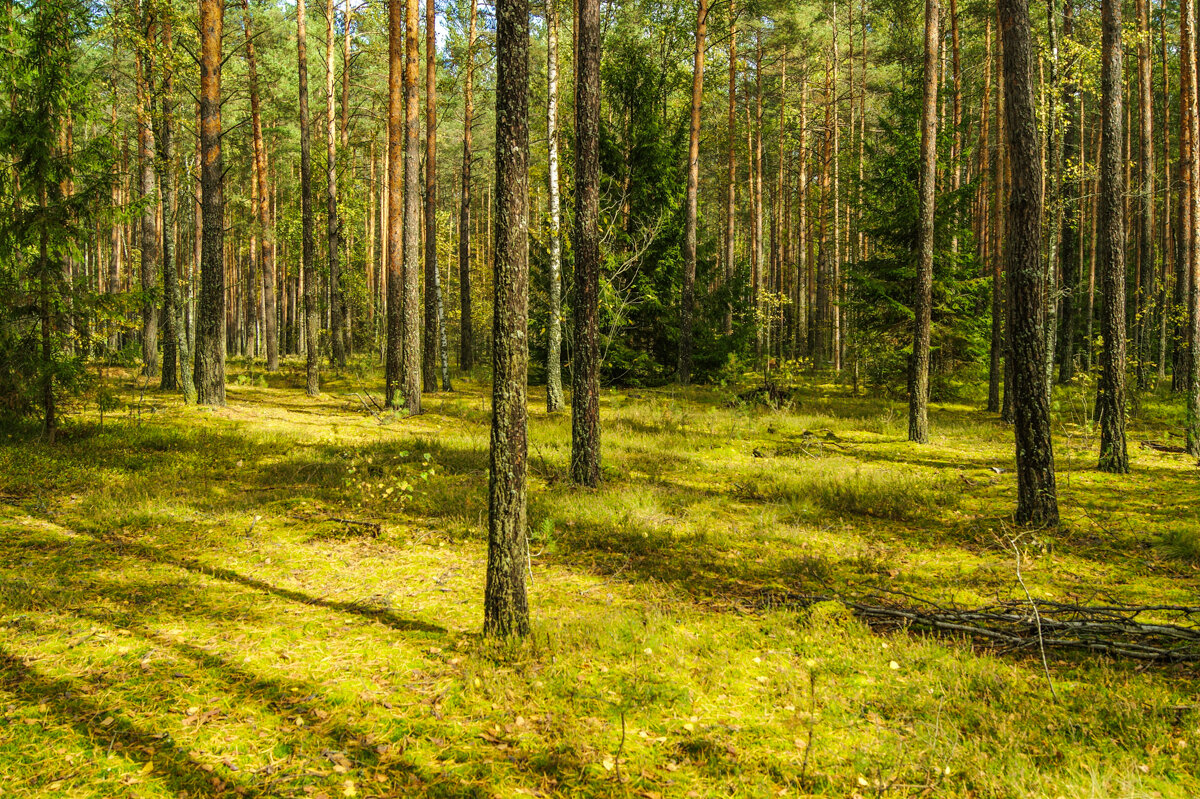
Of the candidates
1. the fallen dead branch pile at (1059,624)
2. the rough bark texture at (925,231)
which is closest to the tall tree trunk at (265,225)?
the rough bark texture at (925,231)

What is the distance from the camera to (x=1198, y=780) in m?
3.23

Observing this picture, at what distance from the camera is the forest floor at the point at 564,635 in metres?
3.41

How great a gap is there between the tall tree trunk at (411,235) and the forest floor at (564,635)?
16.3ft

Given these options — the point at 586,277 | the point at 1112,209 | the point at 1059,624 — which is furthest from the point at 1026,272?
the point at 586,277

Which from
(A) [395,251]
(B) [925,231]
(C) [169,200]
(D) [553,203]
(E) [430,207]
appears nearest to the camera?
(B) [925,231]

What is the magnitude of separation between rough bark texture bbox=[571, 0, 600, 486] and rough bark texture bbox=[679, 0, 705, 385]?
10690 millimetres

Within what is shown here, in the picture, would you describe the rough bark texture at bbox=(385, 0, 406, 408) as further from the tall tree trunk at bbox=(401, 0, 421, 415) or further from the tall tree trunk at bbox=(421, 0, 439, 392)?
the tall tree trunk at bbox=(421, 0, 439, 392)

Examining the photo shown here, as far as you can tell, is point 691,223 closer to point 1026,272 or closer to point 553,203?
point 553,203

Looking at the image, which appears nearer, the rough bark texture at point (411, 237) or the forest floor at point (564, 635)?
the forest floor at point (564, 635)

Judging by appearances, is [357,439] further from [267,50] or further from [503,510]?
[267,50]

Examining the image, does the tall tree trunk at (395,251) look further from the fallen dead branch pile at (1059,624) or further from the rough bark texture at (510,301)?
the fallen dead branch pile at (1059,624)

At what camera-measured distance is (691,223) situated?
1962 cm

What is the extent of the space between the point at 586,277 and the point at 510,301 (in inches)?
186

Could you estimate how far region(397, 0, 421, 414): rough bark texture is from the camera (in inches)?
590
